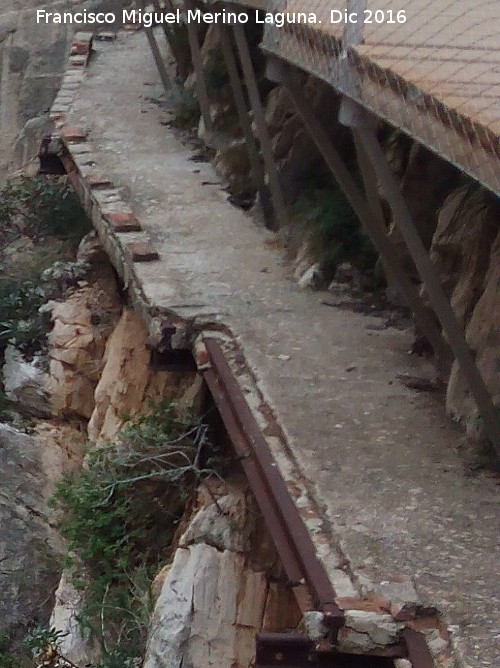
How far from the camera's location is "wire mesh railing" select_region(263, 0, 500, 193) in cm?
286

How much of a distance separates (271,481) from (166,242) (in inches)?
124

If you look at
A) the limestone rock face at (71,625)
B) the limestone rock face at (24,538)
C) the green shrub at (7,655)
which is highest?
the limestone rock face at (71,625)

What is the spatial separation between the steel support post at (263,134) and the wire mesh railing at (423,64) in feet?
5.52

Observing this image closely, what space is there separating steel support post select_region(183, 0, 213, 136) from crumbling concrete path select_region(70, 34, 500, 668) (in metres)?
0.85

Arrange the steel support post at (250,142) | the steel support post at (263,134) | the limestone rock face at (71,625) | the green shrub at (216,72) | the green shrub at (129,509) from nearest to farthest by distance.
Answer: the green shrub at (129,509) → the limestone rock face at (71,625) → the steel support post at (263,134) → the steel support post at (250,142) → the green shrub at (216,72)

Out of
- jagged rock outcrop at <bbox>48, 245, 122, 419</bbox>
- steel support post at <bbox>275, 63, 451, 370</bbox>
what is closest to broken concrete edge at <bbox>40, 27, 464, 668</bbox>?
jagged rock outcrop at <bbox>48, 245, 122, 419</bbox>

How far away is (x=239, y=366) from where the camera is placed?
185 inches

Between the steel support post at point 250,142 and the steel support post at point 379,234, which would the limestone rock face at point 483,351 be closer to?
the steel support post at point 379,234

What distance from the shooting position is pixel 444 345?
459 cm

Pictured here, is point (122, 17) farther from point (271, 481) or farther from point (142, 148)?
point (271, 481)

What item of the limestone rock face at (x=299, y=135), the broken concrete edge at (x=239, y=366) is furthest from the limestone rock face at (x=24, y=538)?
the limestone rock face at (x=299, y=135)

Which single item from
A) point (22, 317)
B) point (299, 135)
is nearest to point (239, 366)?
point (299, 135)

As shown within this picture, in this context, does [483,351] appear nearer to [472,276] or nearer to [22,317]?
[472,276]

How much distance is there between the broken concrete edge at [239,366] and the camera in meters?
2.85
